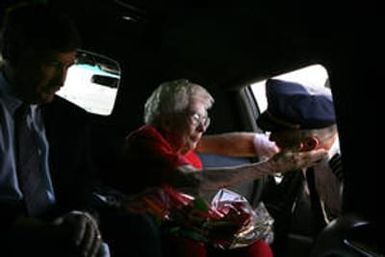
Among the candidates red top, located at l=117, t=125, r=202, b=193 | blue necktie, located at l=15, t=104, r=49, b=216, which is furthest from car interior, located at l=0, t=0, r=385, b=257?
blue necktie, located at l=15, t=104, r=49, b=216

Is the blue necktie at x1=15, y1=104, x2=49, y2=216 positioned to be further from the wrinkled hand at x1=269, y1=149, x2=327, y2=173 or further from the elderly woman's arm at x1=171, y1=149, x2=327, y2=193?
the wrinkled hand at x1=269, y1=149, x2=327, y2=173

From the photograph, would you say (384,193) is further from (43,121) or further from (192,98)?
(192,98)

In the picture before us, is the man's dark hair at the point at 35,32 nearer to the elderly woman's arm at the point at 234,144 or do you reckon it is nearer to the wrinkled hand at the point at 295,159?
the wrinkled hand at the point at 295,159

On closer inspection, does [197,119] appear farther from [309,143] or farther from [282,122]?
[309,143]

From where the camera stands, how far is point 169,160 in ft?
8.95

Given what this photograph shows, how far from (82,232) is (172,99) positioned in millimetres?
1052

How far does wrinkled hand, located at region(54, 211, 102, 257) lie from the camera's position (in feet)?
6.28

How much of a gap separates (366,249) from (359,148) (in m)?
0.42

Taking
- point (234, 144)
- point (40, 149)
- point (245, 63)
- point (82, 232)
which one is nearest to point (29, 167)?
point (40, 149)

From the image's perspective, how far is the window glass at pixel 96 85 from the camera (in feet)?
10.3

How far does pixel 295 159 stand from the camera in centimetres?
267

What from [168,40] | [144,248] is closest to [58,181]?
[144,248]

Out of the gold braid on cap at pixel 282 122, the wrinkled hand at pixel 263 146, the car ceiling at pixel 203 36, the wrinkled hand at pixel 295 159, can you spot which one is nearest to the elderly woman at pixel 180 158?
the wrinkled hand at pixel 295 159

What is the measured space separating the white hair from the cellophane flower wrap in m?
0.33
